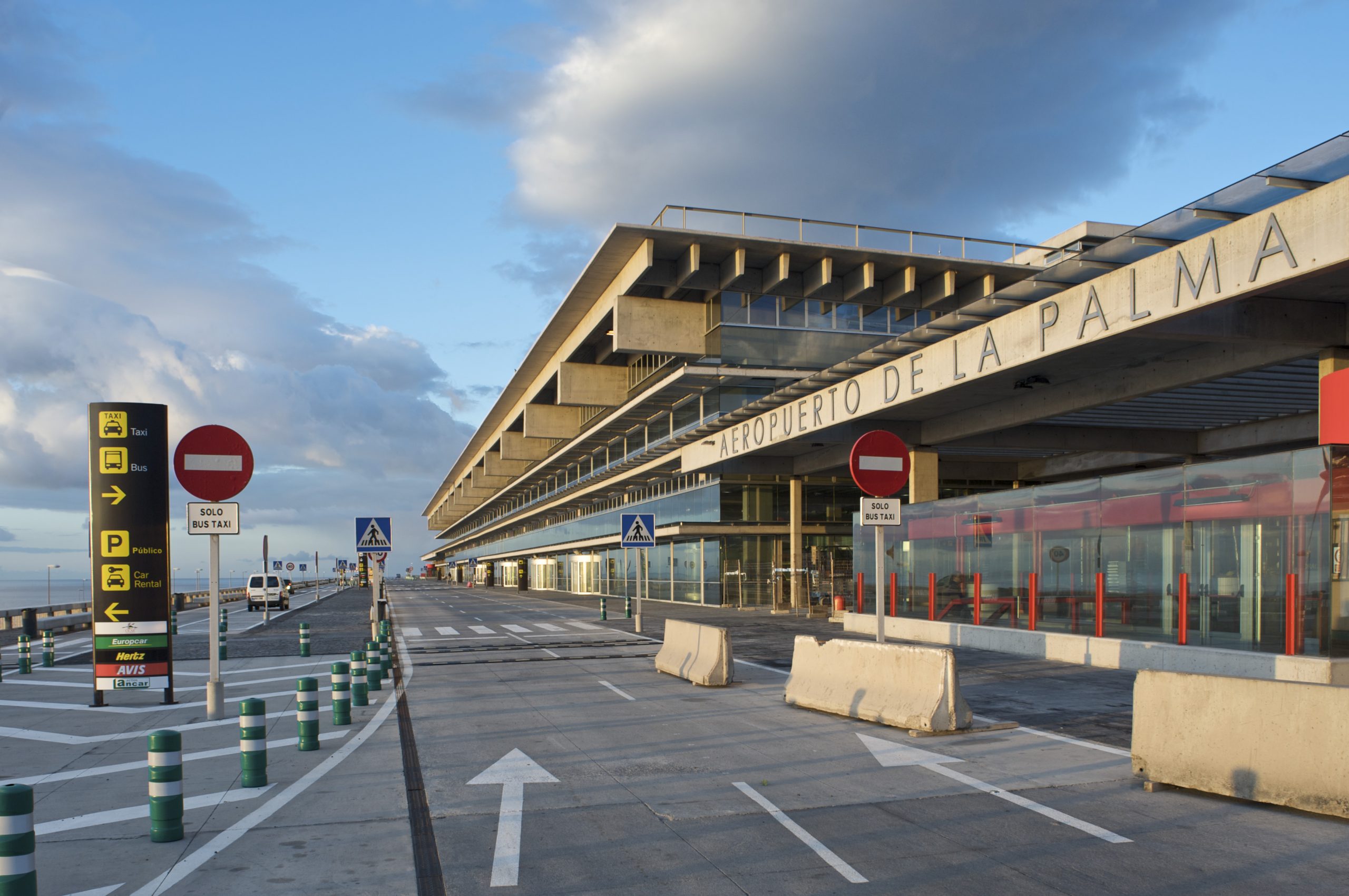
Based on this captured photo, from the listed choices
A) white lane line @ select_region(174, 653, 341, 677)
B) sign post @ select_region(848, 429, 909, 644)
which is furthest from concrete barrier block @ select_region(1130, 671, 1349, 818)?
white lane line @ select_region(174, 653, 341, 677)

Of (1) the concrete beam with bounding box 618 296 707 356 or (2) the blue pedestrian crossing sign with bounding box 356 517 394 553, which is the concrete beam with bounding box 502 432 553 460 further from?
(2) the blue pedestrian crossing sign with bounding box 356 517 394 553

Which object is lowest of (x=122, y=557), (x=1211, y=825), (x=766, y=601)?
(x=766, y=601)

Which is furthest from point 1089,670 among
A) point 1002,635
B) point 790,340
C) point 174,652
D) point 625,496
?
point 625,496

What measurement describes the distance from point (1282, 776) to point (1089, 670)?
1017cm

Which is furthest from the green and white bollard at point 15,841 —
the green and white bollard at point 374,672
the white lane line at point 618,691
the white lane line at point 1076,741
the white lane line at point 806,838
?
the green and white bollard at point 374,672

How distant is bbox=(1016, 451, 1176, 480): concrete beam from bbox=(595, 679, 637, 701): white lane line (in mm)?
22644

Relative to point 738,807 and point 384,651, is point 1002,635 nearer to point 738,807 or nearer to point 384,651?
point 384,651

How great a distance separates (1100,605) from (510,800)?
44.5 ft

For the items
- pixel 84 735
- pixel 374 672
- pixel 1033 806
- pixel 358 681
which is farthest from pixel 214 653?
pixel 1033 806

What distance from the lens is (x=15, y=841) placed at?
5.43 m

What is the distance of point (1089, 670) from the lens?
57.5 feet

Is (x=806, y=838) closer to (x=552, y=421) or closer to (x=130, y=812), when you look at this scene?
(x=130, y=812)

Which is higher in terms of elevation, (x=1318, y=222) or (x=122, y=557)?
(x=1318, y=222)

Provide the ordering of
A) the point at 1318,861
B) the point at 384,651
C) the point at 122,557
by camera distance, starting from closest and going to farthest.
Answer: the point at 1318,861, the point at 122,557, the point at 384,651
